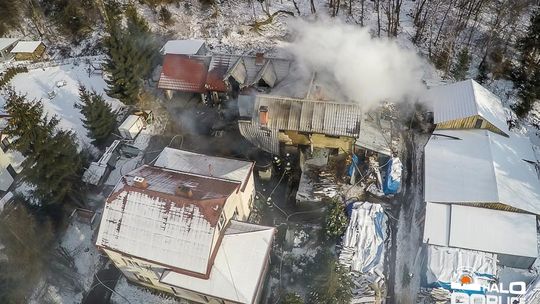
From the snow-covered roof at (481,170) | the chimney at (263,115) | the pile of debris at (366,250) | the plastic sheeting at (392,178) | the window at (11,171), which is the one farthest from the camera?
the window at (11,171)

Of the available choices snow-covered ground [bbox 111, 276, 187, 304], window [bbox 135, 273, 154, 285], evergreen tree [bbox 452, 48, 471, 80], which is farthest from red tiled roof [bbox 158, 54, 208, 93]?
evergreen tree [bbox 452, 48, 471, 80]

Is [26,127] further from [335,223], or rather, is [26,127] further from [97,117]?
[335,223]

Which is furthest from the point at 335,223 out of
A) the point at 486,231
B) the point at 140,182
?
the point at 140,182

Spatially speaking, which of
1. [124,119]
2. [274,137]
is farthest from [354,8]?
[124,119]

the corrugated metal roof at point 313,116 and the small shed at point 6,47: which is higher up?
the small shed at point 6,47

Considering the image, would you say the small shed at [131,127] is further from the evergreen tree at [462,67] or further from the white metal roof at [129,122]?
the evergreen tree at [462,67]

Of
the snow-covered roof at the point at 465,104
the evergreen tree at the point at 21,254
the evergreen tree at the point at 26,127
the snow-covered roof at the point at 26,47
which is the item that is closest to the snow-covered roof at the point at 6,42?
the snow-covered roof at the point at 26,47
